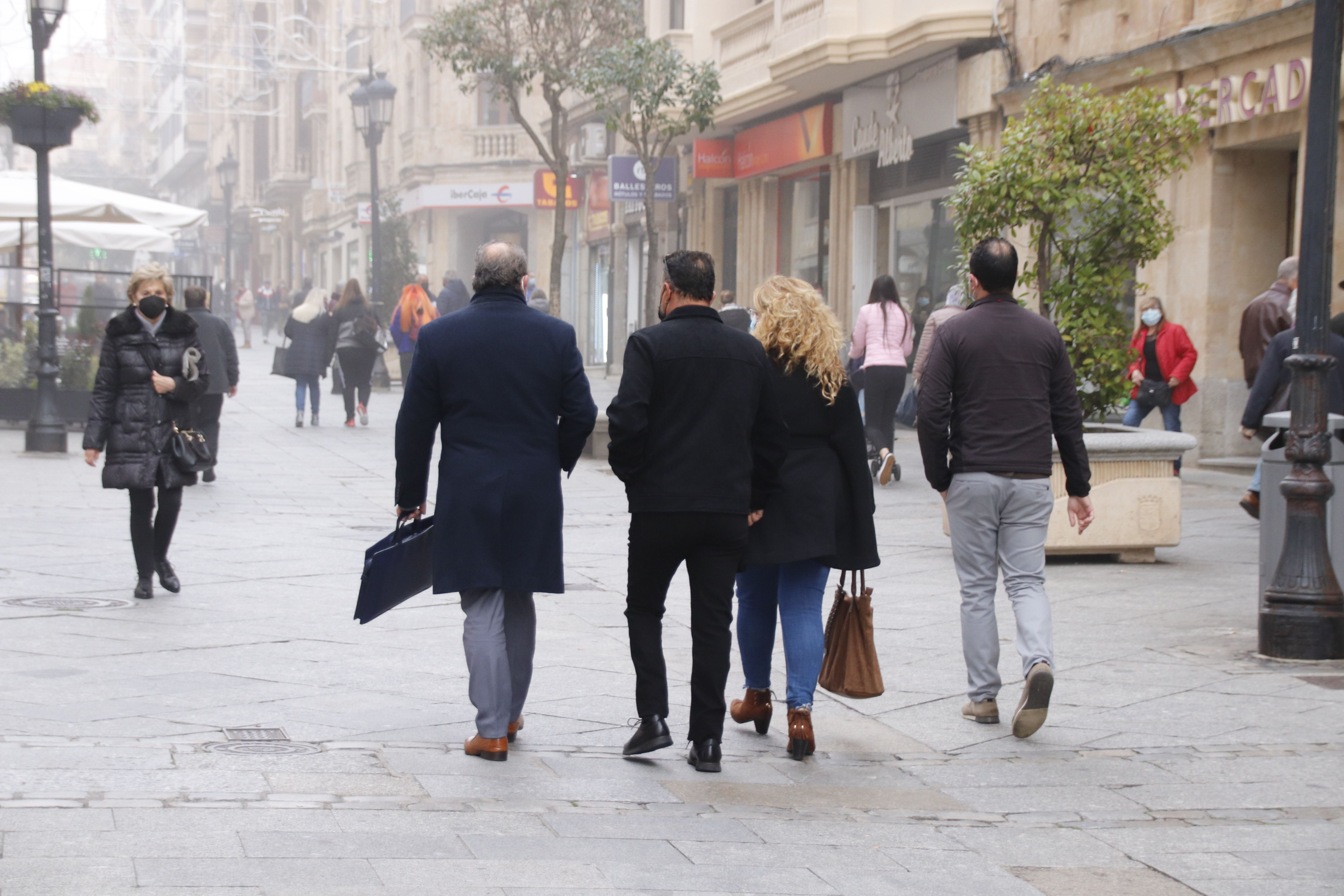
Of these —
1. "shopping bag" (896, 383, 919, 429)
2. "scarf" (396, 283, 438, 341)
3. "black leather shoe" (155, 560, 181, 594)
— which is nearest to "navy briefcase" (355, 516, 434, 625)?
"black leather shoe" (155, 560, 181, 594)

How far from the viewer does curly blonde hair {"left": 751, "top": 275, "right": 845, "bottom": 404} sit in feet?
18.6

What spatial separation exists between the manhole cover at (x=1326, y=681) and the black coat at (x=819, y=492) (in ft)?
7.49

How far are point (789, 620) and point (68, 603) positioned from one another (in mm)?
4286

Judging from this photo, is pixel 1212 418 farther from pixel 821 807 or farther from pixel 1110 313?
pixel 821 807

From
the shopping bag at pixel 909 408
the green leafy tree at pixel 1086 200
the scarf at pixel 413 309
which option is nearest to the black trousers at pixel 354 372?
the scarf at pixel 413 309

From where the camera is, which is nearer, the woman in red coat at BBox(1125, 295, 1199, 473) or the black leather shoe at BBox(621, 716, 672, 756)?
the black leather shoe at BBox(621, 716, 672, 756)

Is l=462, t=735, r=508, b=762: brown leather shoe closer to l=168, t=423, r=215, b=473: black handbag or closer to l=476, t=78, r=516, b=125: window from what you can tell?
l=168, t=423, r=215, b=473: black handbag

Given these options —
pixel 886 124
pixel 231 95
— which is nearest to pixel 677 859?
pixel 886 124

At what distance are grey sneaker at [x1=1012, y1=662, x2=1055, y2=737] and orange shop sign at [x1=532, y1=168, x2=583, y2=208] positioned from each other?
2897cm

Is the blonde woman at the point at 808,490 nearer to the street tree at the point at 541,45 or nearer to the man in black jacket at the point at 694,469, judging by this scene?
the man in black jacket at the point at 694,469

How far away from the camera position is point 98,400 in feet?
27.9

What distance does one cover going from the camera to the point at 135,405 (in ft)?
27.9

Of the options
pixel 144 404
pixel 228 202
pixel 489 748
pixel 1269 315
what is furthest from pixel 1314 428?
pixel 228 202

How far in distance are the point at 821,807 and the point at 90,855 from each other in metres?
2.16
